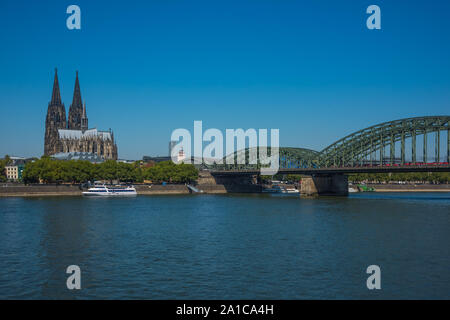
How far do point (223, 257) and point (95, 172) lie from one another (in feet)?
259

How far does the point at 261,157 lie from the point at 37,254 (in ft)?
314

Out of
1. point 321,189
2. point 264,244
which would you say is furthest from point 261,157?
point 264,244

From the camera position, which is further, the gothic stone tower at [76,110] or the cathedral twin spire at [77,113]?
the gothic stone tower at [76,110]

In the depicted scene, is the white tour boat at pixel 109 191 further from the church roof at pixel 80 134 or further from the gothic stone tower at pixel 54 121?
the gothic stone tower at pixel 54 121

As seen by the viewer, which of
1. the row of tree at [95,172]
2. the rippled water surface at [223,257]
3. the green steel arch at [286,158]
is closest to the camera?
the rippled water surface at [223,257]

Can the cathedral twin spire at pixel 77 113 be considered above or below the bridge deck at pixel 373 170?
above

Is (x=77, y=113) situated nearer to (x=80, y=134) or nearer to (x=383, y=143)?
(x=80, y=134)

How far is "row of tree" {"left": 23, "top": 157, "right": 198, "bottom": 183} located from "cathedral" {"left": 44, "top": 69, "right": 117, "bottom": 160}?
59.5m

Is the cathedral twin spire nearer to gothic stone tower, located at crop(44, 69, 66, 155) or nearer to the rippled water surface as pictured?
gothic stone tower, located at crop(44, 69, 66, 155)

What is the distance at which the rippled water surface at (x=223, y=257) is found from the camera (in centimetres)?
1967

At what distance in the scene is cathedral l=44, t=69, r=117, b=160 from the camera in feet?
546

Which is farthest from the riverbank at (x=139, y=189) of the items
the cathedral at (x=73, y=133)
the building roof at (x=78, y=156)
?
the cathedral at (x=73, y=133)

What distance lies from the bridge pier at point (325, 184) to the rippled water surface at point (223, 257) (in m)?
46.8

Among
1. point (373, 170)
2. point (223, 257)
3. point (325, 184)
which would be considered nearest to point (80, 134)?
point (325, 184)
